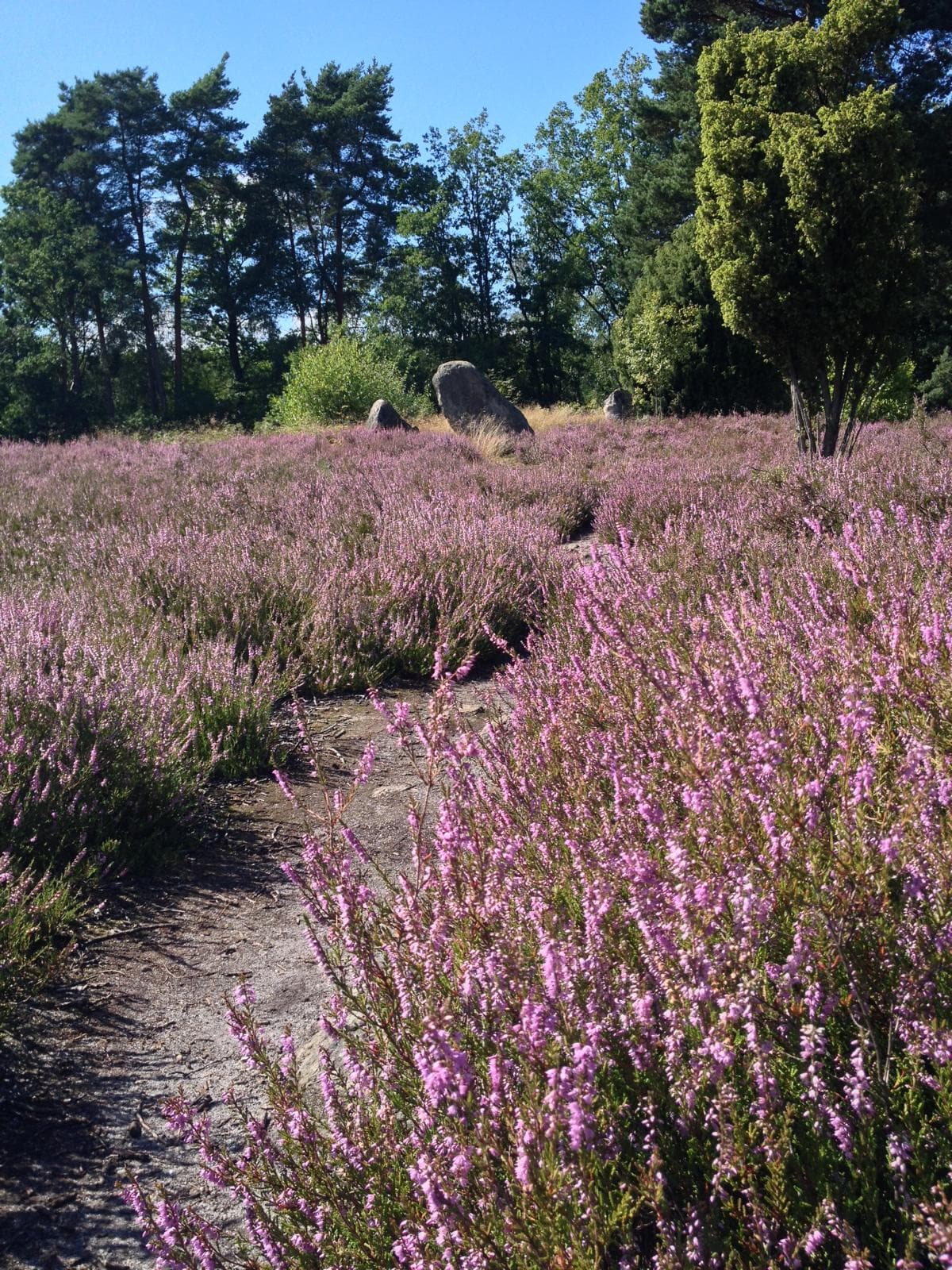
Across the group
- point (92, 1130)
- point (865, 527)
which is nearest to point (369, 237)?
point (865, 527)

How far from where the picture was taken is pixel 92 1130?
2.14 meters

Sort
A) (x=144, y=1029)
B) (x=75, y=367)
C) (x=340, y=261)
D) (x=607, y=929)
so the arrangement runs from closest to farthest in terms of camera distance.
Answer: (x=607, y=929) → (x=144, y=1029) → (x=75, y=367) → (x=340, y=261)

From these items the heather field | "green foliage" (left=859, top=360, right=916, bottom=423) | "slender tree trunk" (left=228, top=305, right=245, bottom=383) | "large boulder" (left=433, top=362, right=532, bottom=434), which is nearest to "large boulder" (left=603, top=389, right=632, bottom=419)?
"large boulder" (left=433, top=362, right=532, bottom=434)

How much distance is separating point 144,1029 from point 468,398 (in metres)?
20.9

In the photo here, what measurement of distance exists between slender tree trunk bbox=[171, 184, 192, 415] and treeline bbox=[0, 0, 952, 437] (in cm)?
15

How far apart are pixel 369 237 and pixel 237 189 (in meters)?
6.77

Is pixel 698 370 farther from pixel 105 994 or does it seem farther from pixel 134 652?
pixel 105 994

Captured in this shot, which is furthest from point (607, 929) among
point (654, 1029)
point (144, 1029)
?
point (144, 1029)

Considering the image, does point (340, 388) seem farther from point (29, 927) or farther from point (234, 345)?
point (234, 345)

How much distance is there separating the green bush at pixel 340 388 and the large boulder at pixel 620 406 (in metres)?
5.87

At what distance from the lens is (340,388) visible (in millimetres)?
24984

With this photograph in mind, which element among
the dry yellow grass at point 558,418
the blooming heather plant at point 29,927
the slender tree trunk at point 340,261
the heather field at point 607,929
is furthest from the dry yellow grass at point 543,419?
the slender tree trunk at point 340,261

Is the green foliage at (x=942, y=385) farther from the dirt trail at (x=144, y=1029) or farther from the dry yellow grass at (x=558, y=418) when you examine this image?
the dirt trail at (x=144, y=1029)

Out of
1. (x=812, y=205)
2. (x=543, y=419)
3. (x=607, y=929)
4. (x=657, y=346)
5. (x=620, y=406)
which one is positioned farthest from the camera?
(x=543, y=419)
